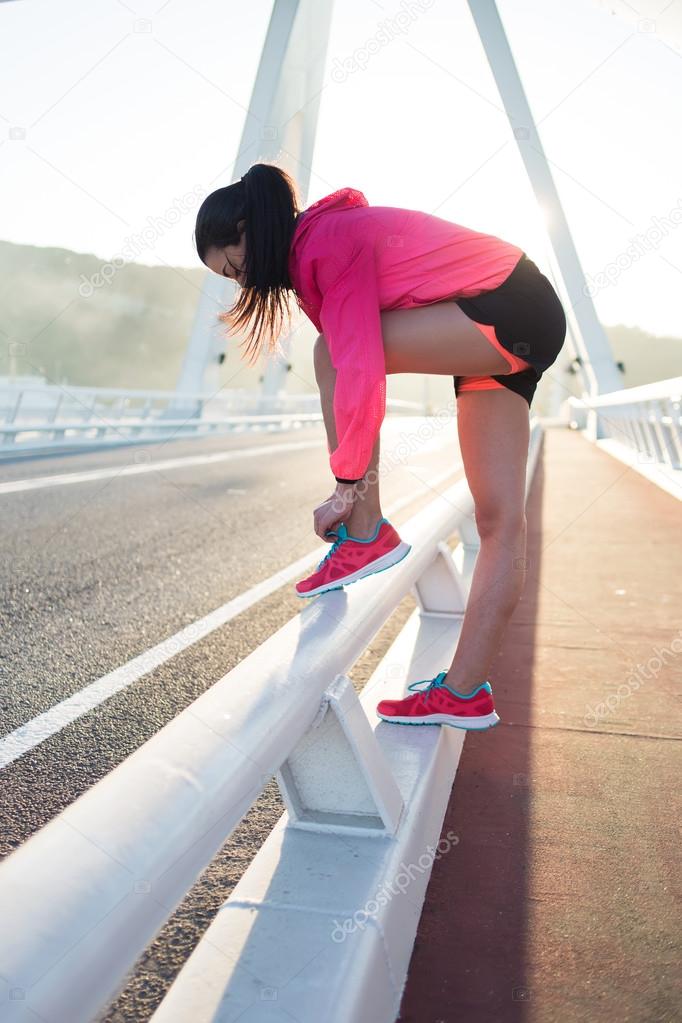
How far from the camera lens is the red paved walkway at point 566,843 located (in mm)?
1706

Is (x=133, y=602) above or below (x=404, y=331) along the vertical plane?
below

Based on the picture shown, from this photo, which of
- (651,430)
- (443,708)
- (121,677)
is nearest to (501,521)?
(443,708)

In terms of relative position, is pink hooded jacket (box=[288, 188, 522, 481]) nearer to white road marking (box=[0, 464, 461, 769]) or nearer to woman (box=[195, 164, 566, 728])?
woman (box=[195, 164, 566, 728])

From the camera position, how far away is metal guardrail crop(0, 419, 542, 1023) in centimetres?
89

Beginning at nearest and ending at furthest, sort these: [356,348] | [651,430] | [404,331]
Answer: [356,348] → [404,331] → [651,430]

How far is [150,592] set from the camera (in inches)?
203

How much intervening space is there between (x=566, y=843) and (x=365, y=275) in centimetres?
138

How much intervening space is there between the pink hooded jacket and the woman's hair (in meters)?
0.04

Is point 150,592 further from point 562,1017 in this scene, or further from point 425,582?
point 562,1017

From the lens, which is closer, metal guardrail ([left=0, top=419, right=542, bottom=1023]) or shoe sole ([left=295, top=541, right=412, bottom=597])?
metal guardrail ([left=0, top=419, right=542, bottom=1023])

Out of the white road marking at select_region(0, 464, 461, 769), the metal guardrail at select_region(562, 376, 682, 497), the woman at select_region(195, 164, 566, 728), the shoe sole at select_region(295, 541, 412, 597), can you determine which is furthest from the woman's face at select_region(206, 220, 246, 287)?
the metal guardrail at select_region(562, 376, 682, 497)

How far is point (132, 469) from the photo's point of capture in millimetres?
12023

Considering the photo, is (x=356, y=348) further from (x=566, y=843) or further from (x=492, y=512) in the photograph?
(x=566, y=843)

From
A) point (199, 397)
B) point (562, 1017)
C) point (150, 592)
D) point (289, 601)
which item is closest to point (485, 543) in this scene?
point (562, 1017)
